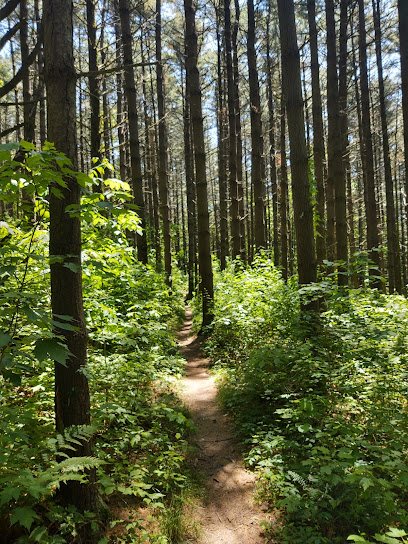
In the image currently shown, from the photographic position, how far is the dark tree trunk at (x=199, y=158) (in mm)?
9117

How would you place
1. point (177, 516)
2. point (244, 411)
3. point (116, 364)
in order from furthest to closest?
1. point (244, 411)
2. point (116, 364)
3. point (177, 516)

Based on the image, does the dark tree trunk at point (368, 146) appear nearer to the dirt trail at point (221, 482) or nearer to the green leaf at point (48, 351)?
the dirt trail at point (221, 482)

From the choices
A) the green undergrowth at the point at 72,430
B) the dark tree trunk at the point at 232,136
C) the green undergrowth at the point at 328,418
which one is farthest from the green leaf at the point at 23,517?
the dark tree trunk at the point at 232,136

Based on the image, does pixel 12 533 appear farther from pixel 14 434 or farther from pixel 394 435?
pixel 394 435

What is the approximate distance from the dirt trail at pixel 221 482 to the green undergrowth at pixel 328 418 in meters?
0.16

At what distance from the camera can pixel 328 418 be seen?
12.3 ft

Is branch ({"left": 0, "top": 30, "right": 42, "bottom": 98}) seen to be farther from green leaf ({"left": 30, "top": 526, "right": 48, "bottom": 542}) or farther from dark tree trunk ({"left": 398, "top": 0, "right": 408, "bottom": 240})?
dark tree trunk ({"left": 398, "top": 0, "right": 408, "bottom": 240})

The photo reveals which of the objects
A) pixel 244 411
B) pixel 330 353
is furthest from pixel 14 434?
pixel 330 353

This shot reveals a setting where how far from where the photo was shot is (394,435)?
10.7 feet

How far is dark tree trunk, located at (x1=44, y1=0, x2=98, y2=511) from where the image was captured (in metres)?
2.55

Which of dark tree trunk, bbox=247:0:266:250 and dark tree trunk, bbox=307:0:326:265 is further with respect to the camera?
dark tree trunk, bbox=247:0:266:250

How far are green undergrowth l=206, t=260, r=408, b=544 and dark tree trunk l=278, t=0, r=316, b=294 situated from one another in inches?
25.9

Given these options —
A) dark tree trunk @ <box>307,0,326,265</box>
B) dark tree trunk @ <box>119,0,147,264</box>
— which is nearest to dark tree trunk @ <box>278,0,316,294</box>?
dark tree trunk @ <box>119,0,147,264</box>

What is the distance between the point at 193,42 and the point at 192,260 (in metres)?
11.6
